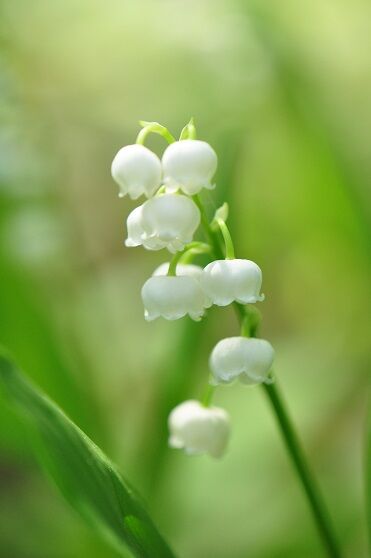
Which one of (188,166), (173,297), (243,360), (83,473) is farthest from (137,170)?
(83,473)

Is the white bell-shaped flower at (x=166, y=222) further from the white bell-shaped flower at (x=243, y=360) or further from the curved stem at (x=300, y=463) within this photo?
the curved stem at (x=300, y=463)

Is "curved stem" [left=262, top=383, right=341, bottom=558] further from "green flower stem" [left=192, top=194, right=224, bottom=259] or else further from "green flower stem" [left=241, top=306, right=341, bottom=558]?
"green flower stem" [left=192, top=194, right=224, bottom=259]

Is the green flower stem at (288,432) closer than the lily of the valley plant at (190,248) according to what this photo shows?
No

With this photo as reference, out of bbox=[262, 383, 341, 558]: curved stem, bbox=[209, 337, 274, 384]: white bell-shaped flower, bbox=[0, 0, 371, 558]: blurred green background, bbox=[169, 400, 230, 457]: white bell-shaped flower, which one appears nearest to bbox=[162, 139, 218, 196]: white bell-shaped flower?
bbox=[209, 337, 274, 384]: white bell-shaped flower

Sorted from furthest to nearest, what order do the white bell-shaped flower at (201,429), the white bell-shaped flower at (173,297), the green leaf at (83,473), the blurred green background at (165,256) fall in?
1. the blurred green background at (165,256)
2. the white bell-shaped flower at (201,429)
3. the white bell-shaped flower at (173,297)
4. the green leaf at (83,473)

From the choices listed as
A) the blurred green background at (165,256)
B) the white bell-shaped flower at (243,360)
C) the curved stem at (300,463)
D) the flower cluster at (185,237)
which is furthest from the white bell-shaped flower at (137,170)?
the blurred green background at (165,256)

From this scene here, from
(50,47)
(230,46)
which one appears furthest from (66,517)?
(50,47)
